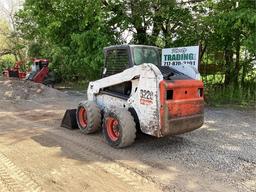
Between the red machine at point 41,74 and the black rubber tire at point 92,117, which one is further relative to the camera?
the red machine at point 41,74

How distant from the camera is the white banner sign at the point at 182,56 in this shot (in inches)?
340

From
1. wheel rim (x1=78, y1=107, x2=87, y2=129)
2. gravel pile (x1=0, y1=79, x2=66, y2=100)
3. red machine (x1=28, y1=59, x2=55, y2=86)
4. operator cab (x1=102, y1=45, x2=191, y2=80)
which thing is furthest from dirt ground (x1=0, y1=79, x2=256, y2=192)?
red machine (x1=28, y1=59, x2=55, y2=86)

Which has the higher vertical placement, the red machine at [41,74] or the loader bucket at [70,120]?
the red machine at [41,74]

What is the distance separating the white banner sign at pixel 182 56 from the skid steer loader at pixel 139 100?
1.92m

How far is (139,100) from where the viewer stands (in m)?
5.66

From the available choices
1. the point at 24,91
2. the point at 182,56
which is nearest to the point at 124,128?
the point at 182,56

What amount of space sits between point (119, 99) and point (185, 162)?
179cm

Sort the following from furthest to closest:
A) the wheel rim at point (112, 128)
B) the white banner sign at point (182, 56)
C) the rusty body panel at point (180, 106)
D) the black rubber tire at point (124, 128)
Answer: the white banner sign at point (182, 56)
the wheel rim at point (112, 128)
the black rubber tire at point (124, 128)
the rusty body panel at point (180, 106)

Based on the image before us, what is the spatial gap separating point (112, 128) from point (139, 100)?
736mm

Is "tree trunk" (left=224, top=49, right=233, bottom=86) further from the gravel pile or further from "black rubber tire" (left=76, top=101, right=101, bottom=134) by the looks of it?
"black rubber tire" (left=76, top=101, right=101, bottom=134)

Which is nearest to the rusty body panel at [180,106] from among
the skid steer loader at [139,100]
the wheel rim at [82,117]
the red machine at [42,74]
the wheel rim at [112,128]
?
the skid steer loader at [139,100]

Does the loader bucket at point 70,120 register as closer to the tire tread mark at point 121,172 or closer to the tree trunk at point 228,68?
the tire tread mark at point 121,172

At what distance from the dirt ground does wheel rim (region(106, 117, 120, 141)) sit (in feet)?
0.74

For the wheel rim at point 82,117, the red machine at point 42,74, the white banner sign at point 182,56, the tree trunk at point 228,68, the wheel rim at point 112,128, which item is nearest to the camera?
the wheel rim at point 112,128
